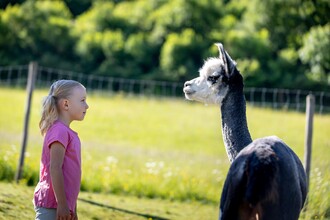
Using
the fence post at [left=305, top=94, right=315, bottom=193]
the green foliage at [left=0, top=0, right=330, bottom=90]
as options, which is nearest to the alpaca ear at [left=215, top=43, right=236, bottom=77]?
the fence post at [left=305, top=94, right=315, bottom=193]

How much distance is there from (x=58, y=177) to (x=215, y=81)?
1789 mm

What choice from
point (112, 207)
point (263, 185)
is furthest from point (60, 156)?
point (112, 207)

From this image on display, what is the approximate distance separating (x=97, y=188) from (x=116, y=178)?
516 mm

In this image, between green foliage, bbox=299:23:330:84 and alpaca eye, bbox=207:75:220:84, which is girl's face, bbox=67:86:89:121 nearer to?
alpaca eye, bbox=207:75:220:84

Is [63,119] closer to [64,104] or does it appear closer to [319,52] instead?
[64,104]

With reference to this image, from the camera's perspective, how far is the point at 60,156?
3.84 meters

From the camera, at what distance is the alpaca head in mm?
4941

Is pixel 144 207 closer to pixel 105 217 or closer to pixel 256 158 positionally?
pixel 105 217

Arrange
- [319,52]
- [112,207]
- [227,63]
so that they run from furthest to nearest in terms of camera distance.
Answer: [319,52], [112,207], [227,63]

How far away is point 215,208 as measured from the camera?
913 centimetres

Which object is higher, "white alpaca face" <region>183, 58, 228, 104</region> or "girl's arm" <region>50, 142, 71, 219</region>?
"white alpaca face" <region>183, 58, 228, 104</region>

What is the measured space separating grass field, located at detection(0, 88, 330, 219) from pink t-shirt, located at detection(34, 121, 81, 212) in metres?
4.05

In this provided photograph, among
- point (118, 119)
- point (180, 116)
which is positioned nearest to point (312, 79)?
point (180, 116)

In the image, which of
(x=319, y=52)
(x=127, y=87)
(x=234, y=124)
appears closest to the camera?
(x=234, y=124)
